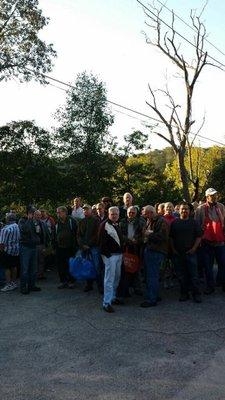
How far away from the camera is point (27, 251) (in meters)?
8.90

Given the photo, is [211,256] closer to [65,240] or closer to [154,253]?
[154,253]

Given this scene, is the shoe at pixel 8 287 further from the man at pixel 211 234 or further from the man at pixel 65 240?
the man at pixel 211 234

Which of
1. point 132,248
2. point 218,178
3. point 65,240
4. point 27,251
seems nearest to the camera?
point 132,248

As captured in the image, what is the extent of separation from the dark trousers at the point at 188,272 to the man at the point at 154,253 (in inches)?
19.7

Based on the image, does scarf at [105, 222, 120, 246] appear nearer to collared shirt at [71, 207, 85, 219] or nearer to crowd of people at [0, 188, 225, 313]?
crowd of people at [0, 188, 225, 313]

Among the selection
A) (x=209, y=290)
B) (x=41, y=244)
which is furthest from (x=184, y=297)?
(x=41, y=244)

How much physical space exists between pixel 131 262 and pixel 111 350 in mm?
2481

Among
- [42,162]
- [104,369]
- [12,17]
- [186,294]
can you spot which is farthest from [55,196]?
[104,369]

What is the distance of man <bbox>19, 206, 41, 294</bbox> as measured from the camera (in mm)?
8820

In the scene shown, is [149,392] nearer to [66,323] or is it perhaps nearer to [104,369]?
[104,369]

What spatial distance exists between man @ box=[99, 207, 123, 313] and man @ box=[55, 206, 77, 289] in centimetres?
157

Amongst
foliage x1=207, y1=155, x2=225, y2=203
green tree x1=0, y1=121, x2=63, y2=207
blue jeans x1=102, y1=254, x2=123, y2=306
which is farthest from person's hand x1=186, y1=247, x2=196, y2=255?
foliage x1=207, y1=155, x2=225, y2=203

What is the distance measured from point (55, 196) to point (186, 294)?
1211cm

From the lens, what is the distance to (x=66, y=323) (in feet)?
22.7
